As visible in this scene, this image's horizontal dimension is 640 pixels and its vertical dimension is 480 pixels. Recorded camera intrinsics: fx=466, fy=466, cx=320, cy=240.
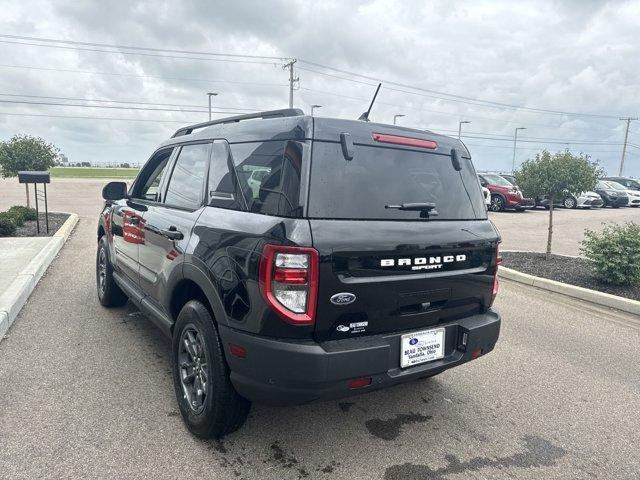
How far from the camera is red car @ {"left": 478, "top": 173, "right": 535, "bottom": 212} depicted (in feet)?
64.7

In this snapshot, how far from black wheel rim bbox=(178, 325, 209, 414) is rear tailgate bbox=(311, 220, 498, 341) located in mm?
871

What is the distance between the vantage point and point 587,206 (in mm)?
24719

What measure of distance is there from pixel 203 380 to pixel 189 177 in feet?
4.76

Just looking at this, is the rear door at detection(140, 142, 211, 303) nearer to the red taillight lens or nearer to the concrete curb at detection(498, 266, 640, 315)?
the red taillight lens

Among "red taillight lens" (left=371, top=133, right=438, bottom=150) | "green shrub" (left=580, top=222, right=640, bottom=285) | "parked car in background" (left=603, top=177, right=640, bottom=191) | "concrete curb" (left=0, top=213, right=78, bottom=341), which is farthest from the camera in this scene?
"parked car in background" (left=603, top=177, right=640, bottom=191)

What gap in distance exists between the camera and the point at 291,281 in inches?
89.4

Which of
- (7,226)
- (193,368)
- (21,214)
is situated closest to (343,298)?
(193,368)

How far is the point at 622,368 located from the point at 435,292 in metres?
2.62

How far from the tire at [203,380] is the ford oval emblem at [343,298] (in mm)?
754

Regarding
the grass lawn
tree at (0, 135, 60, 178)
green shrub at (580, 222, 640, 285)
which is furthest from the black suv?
the grass lawn

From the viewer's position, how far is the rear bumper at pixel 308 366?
230 centimetres

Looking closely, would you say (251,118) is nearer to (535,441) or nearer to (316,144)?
(316,144)

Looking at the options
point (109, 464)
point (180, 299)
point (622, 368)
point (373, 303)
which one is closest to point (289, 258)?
point (373, 303)

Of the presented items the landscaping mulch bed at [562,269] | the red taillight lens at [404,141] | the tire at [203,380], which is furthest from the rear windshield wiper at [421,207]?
the landscaping mulch bed at [562,269]
